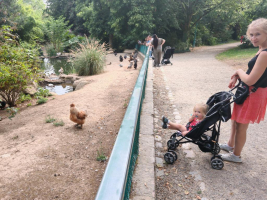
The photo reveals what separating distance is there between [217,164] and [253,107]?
92cm

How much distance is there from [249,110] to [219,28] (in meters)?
35.8

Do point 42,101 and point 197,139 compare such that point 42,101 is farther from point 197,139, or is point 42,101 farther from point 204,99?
point 197,139

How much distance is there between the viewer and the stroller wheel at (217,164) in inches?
115

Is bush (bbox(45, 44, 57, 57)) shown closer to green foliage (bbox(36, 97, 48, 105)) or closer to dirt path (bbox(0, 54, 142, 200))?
green foliage (bbox(36, 97, 48, 105))

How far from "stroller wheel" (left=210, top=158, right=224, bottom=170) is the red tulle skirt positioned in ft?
2.03

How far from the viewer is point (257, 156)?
3295 mm

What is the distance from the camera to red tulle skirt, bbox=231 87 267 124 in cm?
268

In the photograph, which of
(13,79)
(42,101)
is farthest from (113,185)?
(42,101)

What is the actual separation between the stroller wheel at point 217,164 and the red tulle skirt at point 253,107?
0.62 meters

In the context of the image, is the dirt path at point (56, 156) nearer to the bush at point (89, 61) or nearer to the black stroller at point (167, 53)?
the bush at point (89, 61)

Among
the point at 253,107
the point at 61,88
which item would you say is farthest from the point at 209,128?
the point at 61,88

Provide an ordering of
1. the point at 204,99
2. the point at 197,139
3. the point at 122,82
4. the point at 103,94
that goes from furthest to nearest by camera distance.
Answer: the point at 122,82
the point at 103,94
the point at 204,99
the point at 197,139

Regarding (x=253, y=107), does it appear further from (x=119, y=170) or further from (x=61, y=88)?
(x=61, y=88)

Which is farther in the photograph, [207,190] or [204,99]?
[204,99]
